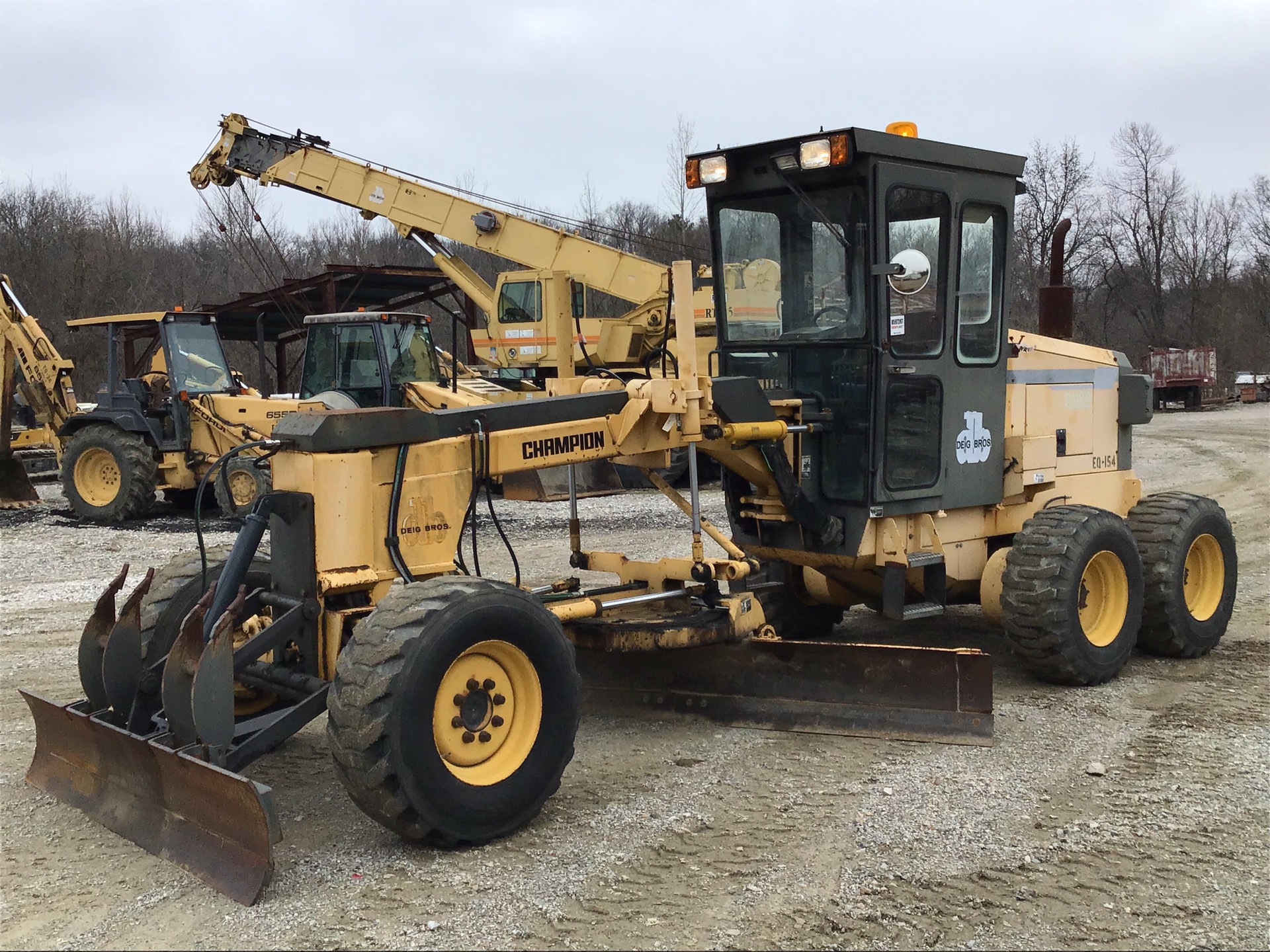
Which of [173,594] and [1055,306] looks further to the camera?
[1055,306]

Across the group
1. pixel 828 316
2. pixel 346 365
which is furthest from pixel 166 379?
pixel 828 316

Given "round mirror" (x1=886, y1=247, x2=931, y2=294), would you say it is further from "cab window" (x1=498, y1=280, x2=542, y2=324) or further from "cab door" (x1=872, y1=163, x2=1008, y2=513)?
"cab window" (x1=498, y1=280, x2=542, y2=324)

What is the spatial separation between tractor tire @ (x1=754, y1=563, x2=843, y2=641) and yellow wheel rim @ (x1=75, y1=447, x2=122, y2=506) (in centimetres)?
1033

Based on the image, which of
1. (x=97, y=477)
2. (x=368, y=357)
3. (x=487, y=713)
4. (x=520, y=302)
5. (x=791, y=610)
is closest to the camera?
(x=487, y=713)

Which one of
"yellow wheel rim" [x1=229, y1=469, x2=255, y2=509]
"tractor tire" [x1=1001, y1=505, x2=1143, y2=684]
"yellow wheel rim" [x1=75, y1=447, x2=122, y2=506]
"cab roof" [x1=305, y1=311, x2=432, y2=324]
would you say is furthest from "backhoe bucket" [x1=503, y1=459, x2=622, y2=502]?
"tractor tire" [x1=1001, y1=505, x2=1143, y2=684]

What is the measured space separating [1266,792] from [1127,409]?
→ 135 inches

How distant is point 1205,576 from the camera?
24.9 feet

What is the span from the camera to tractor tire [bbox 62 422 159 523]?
1438cm

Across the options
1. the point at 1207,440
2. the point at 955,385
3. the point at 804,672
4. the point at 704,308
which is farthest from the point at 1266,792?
the point at 1207,440

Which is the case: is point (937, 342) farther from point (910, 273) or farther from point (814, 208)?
point (814, 208)

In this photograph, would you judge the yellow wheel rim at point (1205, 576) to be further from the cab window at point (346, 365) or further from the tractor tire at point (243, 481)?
the tractor tire at point (243, 481)

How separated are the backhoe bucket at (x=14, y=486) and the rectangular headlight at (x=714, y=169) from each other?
12.0 metres

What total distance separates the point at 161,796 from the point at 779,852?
7.51 ft

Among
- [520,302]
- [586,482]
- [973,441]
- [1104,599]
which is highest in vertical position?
[520,302]
